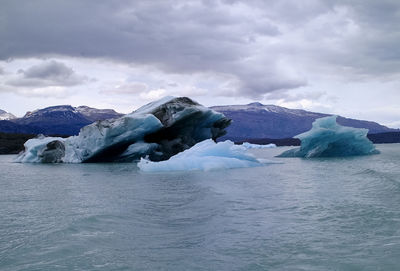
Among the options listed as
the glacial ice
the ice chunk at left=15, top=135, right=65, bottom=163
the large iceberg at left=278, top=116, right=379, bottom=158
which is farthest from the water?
the ice chunk at left=15, top=135, right=65, bottom=163

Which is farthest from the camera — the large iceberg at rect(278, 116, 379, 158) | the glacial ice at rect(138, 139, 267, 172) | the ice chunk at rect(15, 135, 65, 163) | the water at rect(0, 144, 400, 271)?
the ice chunk at rect(15, 135, 65, 163)

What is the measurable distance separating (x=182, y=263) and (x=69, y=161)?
2393 centimetres

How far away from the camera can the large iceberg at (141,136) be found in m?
22.4

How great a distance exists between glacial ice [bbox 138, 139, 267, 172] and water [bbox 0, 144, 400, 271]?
24.8 feet

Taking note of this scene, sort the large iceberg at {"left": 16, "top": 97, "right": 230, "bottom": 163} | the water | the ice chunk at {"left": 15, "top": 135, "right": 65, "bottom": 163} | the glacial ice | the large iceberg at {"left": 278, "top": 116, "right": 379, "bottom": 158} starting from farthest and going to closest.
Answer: the ice chunk at {"left": 15, "top": 135, "right": 65, "bottom": 163}
the large iceberg at {"left": 278, "top": 116, "right": 379, "bottom": 158}
the large iceberg at {"left": 16, "top": 97, "right": 230, "bottom": 163}
the glacial ice
the water

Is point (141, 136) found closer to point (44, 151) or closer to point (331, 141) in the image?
point (44, 151)

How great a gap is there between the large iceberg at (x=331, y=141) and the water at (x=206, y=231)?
47.1ft

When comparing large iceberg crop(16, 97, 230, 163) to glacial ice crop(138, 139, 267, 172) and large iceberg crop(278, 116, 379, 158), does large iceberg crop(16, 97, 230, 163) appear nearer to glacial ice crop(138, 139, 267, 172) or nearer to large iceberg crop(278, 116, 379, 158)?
glacial ice crop(138, 139, 267, 172)

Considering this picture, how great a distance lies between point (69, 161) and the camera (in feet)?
84.6

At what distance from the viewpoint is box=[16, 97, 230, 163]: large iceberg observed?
73.4ft

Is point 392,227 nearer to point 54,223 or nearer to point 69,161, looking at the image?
point 54,223

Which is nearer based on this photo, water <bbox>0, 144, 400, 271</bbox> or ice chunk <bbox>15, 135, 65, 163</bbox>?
water <bbox>0, 144, 400, 271</bbox>

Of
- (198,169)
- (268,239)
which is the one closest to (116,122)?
(198,169)

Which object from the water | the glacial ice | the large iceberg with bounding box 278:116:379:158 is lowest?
the water
